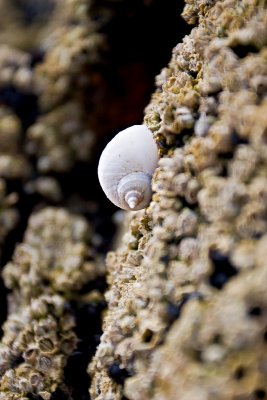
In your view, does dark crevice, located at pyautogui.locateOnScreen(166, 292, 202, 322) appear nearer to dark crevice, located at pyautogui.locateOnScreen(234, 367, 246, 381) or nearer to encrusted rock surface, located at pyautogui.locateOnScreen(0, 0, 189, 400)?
dark crevice, located at pyautogui.locateOnScreen(234, 367, 246, 381)

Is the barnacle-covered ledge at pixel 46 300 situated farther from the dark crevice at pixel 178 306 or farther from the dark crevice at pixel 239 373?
the dark crevice at pixel 239 373

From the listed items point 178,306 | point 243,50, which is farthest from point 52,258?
point 243,50

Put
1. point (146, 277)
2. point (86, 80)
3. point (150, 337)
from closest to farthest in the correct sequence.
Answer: point (150, 337)
point (146, 277)
point (86, 80)

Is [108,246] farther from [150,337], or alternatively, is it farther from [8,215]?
[150,337]

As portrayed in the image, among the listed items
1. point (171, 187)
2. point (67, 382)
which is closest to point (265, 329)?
point (171, 187)

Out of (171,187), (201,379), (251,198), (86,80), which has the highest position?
(86,80)

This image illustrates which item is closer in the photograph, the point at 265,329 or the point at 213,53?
the point at 265,329

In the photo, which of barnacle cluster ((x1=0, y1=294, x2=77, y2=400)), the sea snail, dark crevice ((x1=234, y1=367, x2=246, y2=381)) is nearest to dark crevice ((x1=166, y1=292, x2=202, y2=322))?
dark crevice ((x1=234, y1=367, x2=246, y2=381))
